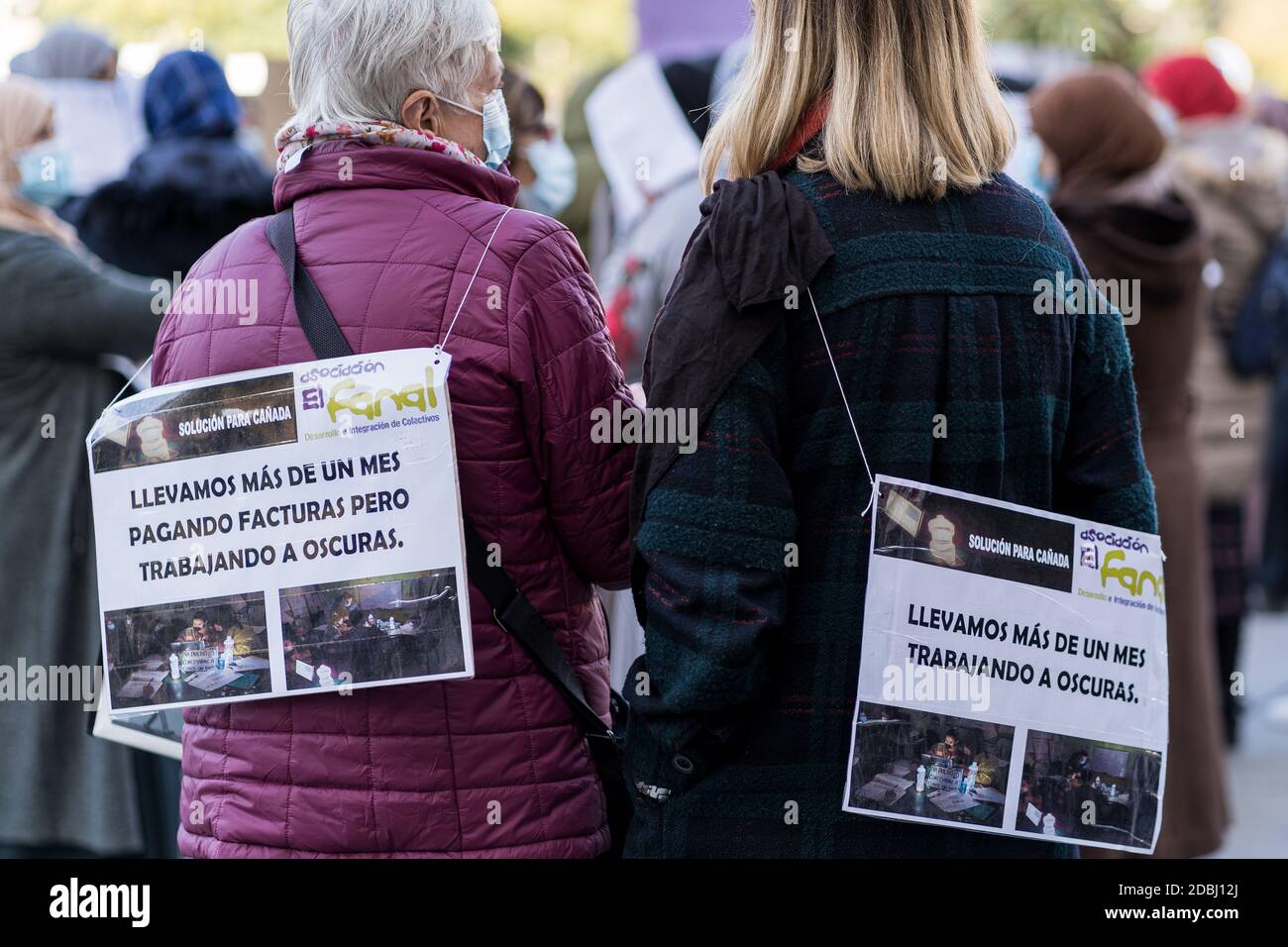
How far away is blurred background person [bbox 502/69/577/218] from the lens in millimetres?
4434

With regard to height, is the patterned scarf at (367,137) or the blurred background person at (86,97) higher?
the blurred background person at (86,97)

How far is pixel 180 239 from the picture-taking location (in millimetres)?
4297

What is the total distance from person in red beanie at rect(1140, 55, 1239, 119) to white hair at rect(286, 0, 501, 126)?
5174mm

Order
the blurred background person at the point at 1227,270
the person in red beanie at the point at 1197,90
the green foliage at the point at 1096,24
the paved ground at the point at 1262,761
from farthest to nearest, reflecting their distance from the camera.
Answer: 1. the green foliage at the point at 1096,24
2. the person in red beanie at the point at 1197,90
3. the blurred background person at the point at 1227,270
4. the paved ground at the point at 1262,761

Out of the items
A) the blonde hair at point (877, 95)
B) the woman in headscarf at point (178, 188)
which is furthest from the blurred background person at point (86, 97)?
the blonde hair at point (877, 95)

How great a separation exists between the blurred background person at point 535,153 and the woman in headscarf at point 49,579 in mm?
1306

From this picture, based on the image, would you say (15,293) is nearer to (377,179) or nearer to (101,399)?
(101,399)

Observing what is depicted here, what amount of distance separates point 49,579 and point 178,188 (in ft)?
3.83

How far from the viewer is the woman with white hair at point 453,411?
2080 mm

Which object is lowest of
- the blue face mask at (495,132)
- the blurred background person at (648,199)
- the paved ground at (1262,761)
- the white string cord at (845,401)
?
the paved ground at (1262,761)

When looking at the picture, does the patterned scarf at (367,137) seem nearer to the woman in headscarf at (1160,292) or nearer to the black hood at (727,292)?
the black hood at (727,292)

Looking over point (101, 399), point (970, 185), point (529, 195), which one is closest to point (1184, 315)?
point (529, 195)

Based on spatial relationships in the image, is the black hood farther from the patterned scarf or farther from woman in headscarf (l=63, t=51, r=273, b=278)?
woman in headscarf (l=63, t=51, r=273, b=278)

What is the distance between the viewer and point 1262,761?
20.8ft
